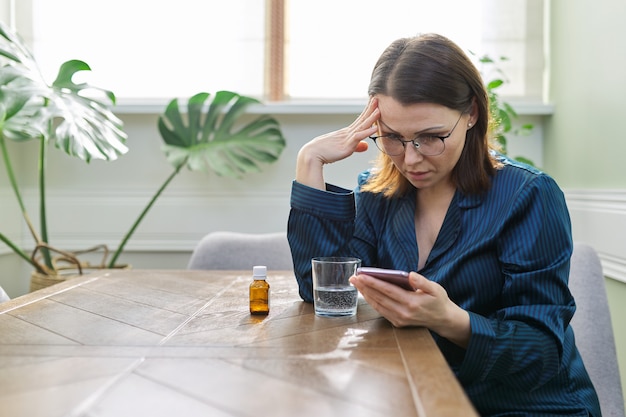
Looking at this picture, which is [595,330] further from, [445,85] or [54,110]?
[54,110]

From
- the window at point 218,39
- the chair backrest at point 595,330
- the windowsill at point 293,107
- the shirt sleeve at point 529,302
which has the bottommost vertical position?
the chair backrest at point 595,330

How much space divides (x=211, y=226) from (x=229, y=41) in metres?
0.79

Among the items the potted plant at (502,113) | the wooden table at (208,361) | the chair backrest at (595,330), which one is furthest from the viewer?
the potted plant at (502,113)

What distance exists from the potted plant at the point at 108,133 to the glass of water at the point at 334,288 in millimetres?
950

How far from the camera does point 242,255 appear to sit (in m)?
2.17

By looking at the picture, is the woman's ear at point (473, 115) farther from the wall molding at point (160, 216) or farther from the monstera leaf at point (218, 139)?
the wall molding at point (160, 216)

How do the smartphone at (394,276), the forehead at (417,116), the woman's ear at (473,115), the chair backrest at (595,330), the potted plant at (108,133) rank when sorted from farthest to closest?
1. the potted plant at (108,133)
2. the chair backrest at (595,330)
3. the woman's ear at (473,115)
4. the forehead at (417,116)
5. the smartphone at (394,276)

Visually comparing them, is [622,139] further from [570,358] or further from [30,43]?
[30,43]

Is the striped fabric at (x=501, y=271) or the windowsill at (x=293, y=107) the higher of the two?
the windowsill at (x=293, y=107)

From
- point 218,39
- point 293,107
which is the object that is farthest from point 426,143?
point 218,39

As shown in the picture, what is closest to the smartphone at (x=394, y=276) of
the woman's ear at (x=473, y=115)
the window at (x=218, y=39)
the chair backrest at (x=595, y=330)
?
the woman's ear at (x=473, y=115)

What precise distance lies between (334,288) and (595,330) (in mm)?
806

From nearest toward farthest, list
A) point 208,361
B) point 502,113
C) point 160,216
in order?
point 208,361 < point 502,113 < point 160,216

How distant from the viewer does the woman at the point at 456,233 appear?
4.00 ft
